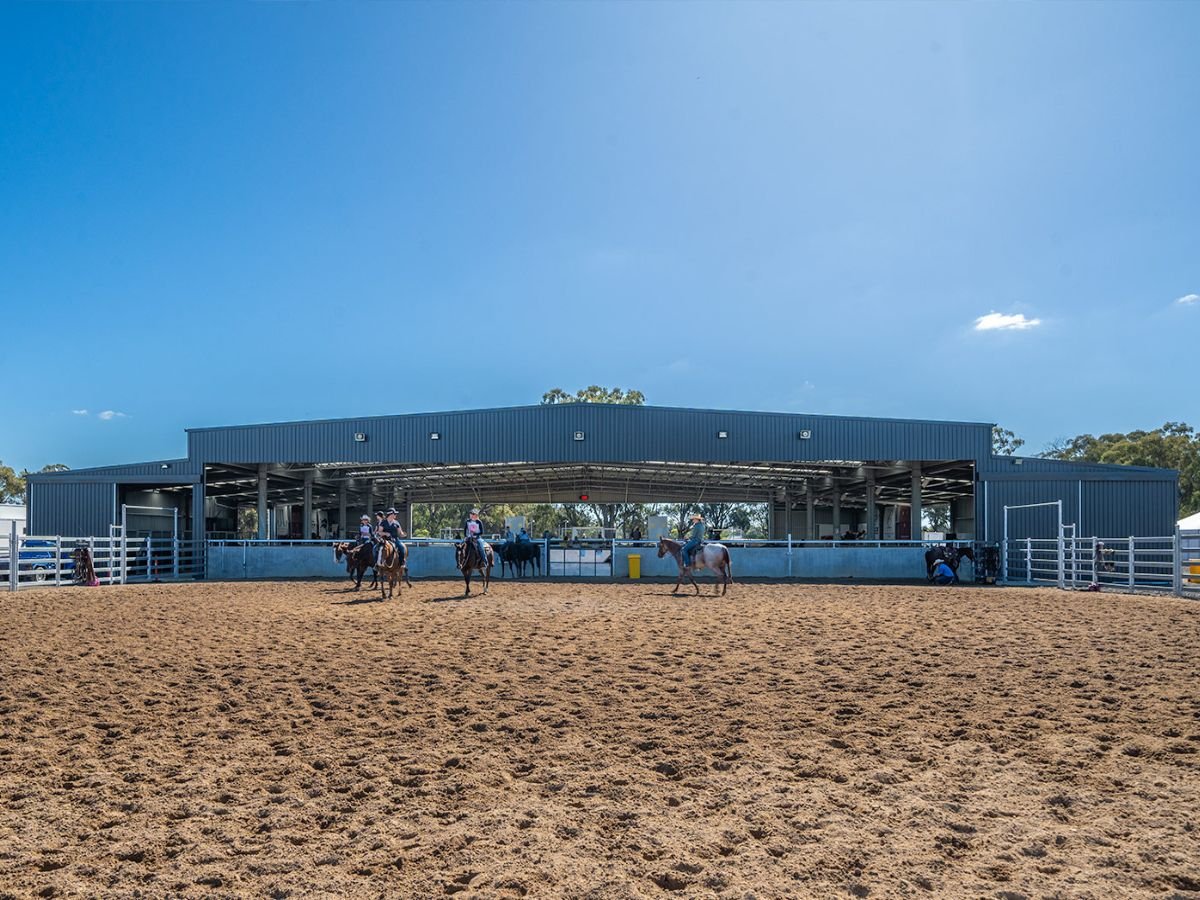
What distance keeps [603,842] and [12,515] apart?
53258 millimetres

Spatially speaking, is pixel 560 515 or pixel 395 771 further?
pixel 560 515

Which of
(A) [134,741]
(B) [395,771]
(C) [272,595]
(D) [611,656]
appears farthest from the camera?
(C) [272,595]

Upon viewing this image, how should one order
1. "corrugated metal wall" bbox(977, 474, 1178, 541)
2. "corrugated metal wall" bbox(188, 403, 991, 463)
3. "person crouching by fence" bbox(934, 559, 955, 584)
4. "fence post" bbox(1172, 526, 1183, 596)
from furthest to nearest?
"corrugated metal wall" bbox(188, 403, 991, 463)
"corrugated metal wall" bbox(977, 474, 1178, 541)
"person crouching by fence" bbox(934, 559, 955, 584)
"fence post" bbox(1172, 526, 1183, 596)

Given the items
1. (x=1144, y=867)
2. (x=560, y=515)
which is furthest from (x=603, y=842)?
(x=560, y=515)

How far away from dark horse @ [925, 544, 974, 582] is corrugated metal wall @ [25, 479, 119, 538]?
2485cm

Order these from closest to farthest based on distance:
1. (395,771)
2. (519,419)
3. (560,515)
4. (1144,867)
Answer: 1. (1144,867)
2. (395,771)
3. (519,419)
4. (560,515)

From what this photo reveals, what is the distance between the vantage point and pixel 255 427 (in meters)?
26.6

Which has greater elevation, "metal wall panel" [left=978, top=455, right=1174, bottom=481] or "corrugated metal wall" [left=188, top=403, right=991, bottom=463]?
"corrugated metal wall" [left=188, top=403, right=991, bottom=463]

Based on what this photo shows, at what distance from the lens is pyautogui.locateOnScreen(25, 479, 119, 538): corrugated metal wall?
26.4m

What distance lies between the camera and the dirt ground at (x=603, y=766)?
12.1 ft

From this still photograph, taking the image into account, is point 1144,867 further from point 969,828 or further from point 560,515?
point 560,515

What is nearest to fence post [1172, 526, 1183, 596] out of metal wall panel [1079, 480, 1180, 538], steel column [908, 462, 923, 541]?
metal wall panel [1079, 480, 1180, 538]

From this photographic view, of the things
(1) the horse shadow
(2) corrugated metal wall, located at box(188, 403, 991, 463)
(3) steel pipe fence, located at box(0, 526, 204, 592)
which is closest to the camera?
(1) the horse shadow

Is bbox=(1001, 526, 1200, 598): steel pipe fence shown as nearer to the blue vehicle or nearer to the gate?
the gate
